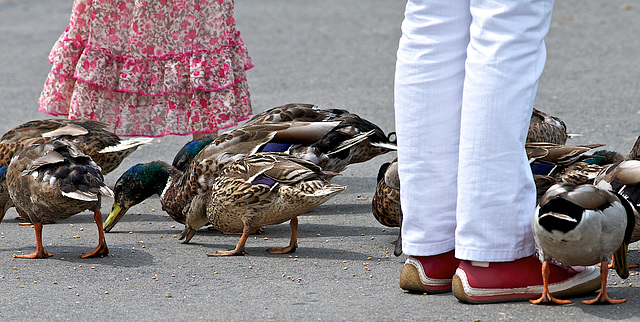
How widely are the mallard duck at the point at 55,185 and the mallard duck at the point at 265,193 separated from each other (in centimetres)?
63

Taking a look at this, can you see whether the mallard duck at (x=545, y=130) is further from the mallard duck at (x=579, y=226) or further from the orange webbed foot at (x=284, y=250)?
the mallard duck at (x=579, y=226)

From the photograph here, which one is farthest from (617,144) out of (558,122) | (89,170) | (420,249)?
(89,170)

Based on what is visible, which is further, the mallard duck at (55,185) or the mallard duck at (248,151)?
the mallard duck at (248,151)

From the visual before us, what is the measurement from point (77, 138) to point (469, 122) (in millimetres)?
3166

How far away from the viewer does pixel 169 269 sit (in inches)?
163

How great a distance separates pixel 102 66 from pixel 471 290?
143 inches

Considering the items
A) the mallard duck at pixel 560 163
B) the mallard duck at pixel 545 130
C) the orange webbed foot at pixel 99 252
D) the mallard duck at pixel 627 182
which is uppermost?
the mallard duck at pixel 627 182

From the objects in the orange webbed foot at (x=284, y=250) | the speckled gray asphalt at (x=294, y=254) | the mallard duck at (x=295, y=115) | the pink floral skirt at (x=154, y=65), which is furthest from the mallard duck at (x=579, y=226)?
the pink floral skirt at (x=154, y=65)

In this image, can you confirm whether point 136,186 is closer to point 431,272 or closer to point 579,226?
point 431,272

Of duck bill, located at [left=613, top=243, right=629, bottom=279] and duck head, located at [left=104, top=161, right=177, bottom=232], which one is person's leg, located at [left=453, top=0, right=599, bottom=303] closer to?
duck bill, located at [left=613, top=243, right=629, bottom=279]

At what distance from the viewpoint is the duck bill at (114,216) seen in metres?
5.07

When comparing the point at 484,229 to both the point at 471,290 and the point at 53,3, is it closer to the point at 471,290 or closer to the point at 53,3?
the point at 471,290


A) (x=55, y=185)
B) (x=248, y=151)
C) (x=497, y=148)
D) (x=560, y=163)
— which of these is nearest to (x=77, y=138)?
(x=55, y=185)

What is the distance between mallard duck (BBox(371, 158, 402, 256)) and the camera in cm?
456
